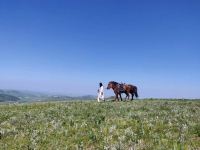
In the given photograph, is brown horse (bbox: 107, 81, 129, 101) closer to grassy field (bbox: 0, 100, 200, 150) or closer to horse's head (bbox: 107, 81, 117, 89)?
horse's head (bbox: 107, 81, 117, 89)

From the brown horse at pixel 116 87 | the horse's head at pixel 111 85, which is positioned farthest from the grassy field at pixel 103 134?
the horse's head at pixel 111 85

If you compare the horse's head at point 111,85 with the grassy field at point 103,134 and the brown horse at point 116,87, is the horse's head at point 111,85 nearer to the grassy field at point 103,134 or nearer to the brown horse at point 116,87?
the brown horse at point 116,87

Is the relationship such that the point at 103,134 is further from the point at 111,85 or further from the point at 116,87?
the point at 111,85

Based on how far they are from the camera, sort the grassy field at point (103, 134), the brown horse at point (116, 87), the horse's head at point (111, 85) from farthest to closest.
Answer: the horse's head at point (111, 85) → the brown horse at point (116, 87) → the grassy field at point (103, 134)

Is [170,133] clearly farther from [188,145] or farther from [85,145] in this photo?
[85,145]

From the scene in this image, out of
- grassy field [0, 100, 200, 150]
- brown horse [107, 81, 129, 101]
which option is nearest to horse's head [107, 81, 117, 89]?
brown horse [107, 81, 129, 101]

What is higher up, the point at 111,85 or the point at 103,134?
the point at 111,85

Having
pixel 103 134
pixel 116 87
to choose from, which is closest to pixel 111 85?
pixel 116 87

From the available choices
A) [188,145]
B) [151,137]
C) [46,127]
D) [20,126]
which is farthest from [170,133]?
[20,126]

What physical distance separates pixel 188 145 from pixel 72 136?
17.9 feet

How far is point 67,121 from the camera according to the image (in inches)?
798

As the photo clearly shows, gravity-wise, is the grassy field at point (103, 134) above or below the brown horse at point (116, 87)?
below

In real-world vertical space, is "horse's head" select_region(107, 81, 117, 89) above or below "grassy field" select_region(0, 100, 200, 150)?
above

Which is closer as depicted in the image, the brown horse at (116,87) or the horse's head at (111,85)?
the brown horse at (116,87)
